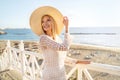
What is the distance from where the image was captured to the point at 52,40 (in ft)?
7.65

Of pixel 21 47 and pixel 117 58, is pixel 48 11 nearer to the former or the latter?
pixel 21 47

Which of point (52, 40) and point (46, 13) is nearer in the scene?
point (52, 40)

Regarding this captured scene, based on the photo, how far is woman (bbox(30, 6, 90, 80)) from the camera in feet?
7.64

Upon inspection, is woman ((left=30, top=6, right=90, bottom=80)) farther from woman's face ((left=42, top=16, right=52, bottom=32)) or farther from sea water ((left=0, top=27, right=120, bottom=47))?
sea water ((left=0, top=27, right=120, bottom=47))

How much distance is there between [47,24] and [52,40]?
0.69 feet

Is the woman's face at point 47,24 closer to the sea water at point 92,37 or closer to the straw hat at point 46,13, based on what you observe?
the straw hat at point 46,13

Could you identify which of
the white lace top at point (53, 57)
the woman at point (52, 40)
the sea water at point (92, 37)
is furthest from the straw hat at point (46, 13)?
the sea water at point (92, 37)

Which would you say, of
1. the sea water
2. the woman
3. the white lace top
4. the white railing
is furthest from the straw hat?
the sea water

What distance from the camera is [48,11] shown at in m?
2.52

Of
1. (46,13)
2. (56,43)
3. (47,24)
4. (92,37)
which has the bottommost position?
(92,37)

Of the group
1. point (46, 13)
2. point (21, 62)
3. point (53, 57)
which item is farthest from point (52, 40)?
point (21, 62)

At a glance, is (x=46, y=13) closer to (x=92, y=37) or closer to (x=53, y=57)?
(x=53, y=57)

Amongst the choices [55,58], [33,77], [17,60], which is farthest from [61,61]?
[17,60]

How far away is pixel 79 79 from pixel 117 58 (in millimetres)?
21037
